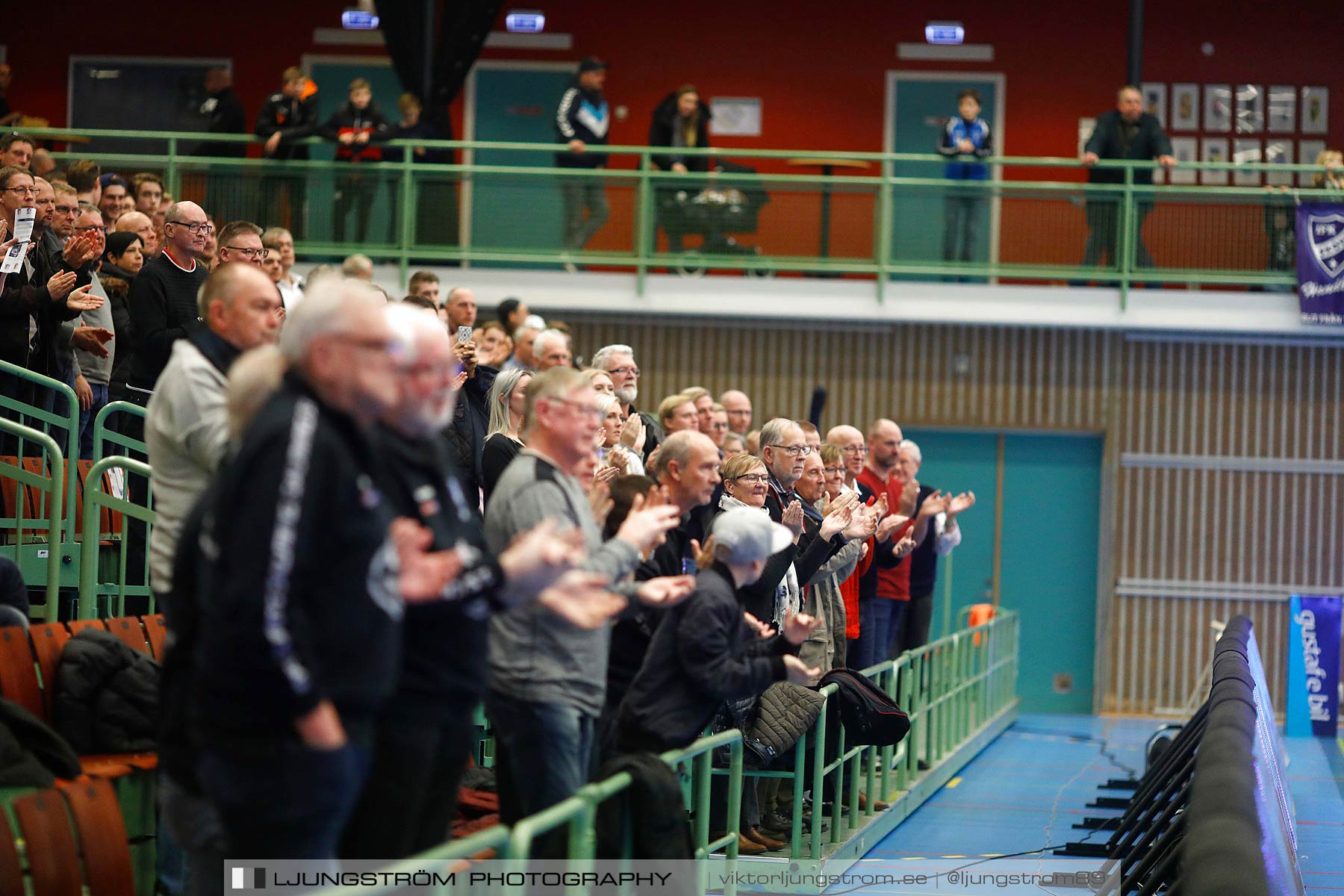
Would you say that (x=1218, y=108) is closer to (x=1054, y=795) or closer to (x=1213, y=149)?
(x=1213, y=149)

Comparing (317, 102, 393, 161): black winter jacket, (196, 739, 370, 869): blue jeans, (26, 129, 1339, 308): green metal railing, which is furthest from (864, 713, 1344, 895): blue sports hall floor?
(317, 102, 393, 161): black winter jacket

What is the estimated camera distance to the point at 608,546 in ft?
12.6

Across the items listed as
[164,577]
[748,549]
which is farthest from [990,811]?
[164,577]

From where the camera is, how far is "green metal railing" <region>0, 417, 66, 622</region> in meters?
5.45

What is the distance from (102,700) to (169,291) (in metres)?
2.04

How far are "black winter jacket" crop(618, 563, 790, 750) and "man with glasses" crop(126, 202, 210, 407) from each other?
2.43m

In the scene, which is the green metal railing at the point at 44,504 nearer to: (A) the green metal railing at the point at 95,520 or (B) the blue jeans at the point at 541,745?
(A) the green metal railing at the point at 95,520

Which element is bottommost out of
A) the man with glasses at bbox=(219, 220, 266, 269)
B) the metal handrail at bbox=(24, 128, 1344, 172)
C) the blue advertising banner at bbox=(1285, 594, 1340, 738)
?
the blue advertising banner at bbox=(1285, 594, 1340, 738)

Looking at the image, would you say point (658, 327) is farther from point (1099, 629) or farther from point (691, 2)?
point (1099, 629)

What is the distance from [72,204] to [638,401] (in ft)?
25.8

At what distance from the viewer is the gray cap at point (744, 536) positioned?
4.62m

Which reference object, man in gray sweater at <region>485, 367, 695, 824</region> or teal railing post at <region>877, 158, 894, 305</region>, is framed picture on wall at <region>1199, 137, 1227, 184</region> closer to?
teal railing post at <region>877, 158, 894, 305</region>

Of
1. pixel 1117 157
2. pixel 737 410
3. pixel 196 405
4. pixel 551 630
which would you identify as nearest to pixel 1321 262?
pixel 1117 157

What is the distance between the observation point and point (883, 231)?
13078 mm
